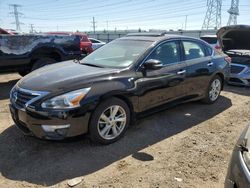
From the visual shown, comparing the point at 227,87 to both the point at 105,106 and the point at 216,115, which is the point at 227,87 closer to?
the point at 216,115

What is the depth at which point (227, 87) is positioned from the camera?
321 inches

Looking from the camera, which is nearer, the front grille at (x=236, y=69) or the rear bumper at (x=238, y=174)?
the rear bumper at (x=238, y=174)

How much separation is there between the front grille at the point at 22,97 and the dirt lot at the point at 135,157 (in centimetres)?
65

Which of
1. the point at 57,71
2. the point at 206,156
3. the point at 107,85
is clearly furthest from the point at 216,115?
the point at 57,71

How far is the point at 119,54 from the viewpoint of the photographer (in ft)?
15.9

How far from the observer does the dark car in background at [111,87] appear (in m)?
3.59

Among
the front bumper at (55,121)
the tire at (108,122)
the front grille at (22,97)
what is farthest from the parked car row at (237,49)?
the front grille at (22,97)

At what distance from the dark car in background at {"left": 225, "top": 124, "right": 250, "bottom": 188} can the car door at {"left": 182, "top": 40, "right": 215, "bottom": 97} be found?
295 cm

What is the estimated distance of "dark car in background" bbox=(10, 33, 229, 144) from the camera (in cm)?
359

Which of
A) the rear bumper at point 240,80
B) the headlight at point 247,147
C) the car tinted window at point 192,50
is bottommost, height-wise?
the rear bumper at point 240,80

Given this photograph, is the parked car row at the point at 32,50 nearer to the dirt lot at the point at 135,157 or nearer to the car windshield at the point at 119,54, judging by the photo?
the car windshield at the point at 119,54

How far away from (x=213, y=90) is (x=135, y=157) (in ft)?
10.6

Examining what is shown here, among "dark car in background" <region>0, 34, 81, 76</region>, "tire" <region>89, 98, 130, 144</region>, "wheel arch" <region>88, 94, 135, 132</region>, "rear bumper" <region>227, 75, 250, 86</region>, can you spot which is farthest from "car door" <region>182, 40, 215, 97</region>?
"dark car in background" <region>0, 34, 81, 76</region>

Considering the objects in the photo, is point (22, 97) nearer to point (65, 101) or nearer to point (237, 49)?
point (65, 101)
